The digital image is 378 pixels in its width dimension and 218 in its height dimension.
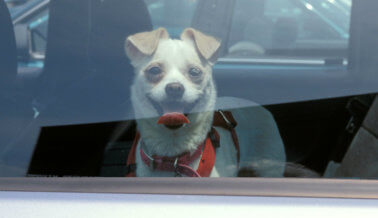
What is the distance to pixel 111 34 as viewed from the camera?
1989 mm

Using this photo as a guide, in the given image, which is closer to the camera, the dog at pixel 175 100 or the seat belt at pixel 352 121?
the dog at pixel 175 100

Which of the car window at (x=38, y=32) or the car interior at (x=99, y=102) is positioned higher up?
the car interior at (x=99, y=102)

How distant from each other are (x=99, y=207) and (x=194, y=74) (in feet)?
2.60

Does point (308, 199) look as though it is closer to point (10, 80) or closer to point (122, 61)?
point (122, 61)

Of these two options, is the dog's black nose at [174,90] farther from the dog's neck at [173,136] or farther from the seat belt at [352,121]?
the seat belt at [352,121]

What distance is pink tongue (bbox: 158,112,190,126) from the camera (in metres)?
1.83

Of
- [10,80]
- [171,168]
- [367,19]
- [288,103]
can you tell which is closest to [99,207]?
[171,168]

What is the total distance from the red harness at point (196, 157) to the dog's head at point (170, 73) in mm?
94

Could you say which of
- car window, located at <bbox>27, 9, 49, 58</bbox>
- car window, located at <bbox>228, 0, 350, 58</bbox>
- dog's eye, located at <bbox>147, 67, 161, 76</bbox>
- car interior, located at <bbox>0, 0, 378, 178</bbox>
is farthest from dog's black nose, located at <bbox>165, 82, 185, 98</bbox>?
car window, located at <bbox>27, 9, 49, 58</bbox>

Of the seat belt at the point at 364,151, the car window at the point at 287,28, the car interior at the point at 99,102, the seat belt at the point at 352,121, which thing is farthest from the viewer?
the car window at the point at 287,28

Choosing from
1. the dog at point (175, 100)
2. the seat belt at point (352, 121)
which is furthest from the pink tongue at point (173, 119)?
the seat belt at point (352, 121)

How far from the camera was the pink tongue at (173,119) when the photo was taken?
5.99ft

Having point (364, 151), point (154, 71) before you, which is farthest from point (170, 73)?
point (364, 151)

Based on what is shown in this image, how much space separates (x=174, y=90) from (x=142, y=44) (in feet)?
0.80
